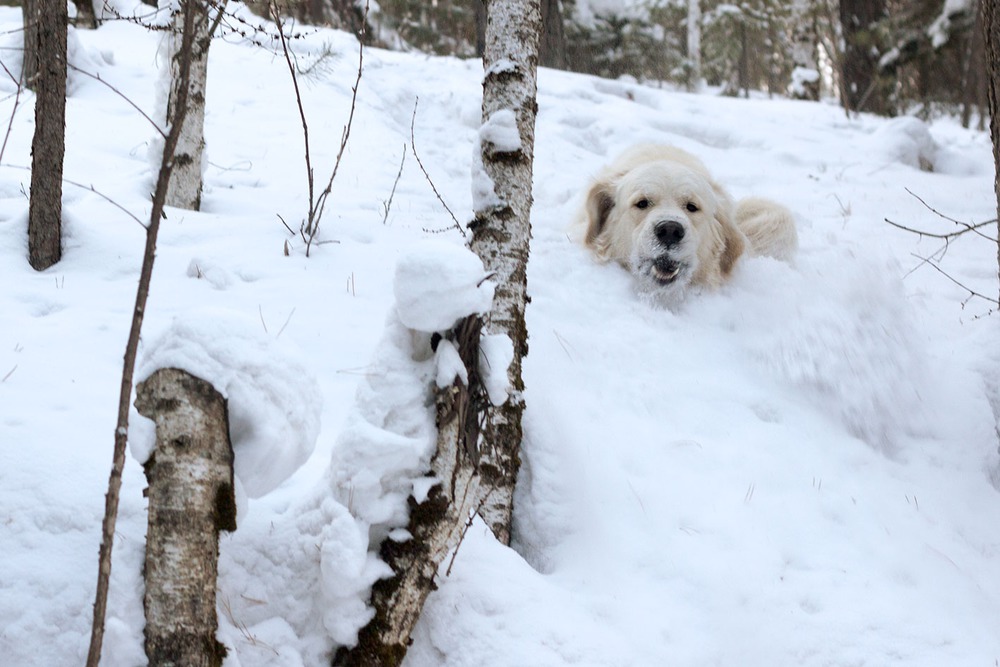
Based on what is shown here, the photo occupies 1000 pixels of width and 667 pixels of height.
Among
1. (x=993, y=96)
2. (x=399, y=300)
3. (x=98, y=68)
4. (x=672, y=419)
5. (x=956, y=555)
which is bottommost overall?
(x=956, y=555)

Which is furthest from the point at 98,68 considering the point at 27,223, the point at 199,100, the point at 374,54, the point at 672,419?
the point at 672,419

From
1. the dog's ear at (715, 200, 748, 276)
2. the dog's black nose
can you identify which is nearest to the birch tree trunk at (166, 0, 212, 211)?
the dog's black nose

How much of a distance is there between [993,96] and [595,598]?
102 inches

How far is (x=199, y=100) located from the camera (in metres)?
4.79

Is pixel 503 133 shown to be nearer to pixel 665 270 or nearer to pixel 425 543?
pixel 425 543

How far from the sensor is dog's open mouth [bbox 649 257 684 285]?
468cm

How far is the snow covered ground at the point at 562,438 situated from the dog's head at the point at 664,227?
0.15 m

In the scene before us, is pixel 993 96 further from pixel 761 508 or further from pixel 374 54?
pixel 374 54

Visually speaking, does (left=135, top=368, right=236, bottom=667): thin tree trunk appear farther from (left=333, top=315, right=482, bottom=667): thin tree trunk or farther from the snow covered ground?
(left=333, top=315, right=482, bottom=667): thin tree trunk

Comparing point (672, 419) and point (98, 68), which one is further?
point (98, 68)

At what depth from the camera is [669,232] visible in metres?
4.69

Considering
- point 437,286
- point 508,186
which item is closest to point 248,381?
point 437,286

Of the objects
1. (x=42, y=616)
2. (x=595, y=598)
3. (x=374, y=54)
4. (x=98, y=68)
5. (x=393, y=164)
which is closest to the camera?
(x=42, y=616)

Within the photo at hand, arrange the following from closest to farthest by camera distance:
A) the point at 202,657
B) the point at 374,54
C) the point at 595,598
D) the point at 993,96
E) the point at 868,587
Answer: the point at 202,657
the point at 595,598
the point at 868,587
the point at 993,96
the point at 374,54
